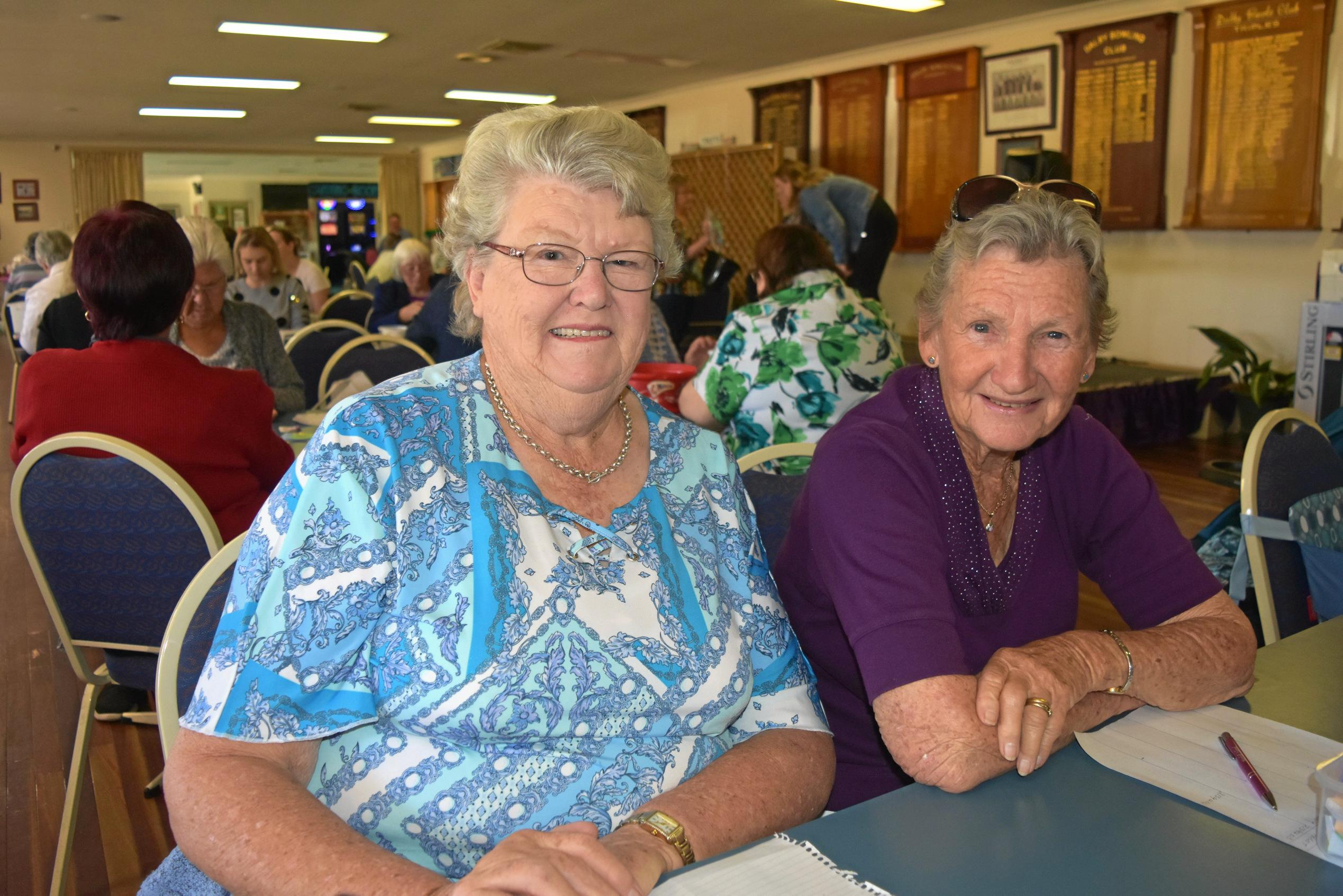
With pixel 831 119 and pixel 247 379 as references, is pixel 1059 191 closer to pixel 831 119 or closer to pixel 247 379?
pixel 247 379

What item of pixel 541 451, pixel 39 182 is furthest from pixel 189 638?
pixel 39 182

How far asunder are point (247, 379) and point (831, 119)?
8.12 meters

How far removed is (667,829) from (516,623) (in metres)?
0.26

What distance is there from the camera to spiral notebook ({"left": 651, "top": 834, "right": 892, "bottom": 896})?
0.79 metres

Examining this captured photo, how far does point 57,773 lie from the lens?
2.56 metres

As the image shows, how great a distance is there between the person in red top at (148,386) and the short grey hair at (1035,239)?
1.52 meters

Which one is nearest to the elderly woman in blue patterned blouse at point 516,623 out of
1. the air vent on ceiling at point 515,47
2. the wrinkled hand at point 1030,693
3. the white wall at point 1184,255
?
the wrinkled hand at point 1030,693

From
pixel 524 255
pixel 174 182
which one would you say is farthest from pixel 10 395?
pixel 174 182

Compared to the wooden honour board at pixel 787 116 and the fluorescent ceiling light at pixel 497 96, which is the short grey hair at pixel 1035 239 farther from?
the fluorescent ceiling light at pixel 497 96

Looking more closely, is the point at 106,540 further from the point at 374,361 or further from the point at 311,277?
the point at 311,277

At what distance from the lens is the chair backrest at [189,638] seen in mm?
1099

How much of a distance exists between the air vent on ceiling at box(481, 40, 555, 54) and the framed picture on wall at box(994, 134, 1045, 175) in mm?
3768

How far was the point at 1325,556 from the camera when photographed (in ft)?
5.44

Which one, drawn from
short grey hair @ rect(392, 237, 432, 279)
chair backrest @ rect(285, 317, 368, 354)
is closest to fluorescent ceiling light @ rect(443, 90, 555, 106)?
short grey hair @ rect(392, 237, 432, 279)
